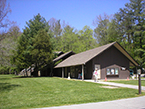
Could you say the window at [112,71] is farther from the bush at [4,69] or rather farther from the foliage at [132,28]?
the bush at [4,69]

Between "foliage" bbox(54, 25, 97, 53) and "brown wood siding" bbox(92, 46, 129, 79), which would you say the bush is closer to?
"foliage" bbox(54, 25, 97, 53)

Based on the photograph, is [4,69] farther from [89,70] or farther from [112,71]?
[112,71]

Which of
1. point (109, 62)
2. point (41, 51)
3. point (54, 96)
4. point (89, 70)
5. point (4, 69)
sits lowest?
point (54, 96)

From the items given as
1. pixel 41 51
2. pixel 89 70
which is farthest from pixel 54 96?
pixel 41 51

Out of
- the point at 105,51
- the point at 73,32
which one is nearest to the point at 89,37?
the point at 73,32

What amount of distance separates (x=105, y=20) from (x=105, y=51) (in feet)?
85.1

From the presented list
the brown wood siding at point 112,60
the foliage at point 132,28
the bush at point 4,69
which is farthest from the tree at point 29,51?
the foliage at point 132,28

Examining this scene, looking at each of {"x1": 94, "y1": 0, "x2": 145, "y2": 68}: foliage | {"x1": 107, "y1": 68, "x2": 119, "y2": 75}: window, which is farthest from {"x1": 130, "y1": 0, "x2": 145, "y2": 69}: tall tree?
{"x1": 107, "y1": 68, "x2": 119, "y2": 75}: window

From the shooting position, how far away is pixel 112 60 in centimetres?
2433

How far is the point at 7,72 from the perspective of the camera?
5684cm

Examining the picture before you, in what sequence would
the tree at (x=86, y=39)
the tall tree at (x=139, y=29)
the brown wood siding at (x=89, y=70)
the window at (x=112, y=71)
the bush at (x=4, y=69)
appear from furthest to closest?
1. the tree at (x=86, y=39)
2. the bush at (x=4, y=69)
3. the tall tree at (x=139, y=29)
4. the window at (x=112, y=71)
5. the brown wood siding at (x=89, y=70)

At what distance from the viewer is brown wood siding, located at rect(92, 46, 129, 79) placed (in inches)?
921

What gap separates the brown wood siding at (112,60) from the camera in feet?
76.7

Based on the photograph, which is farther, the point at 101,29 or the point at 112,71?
the point at 101,29
